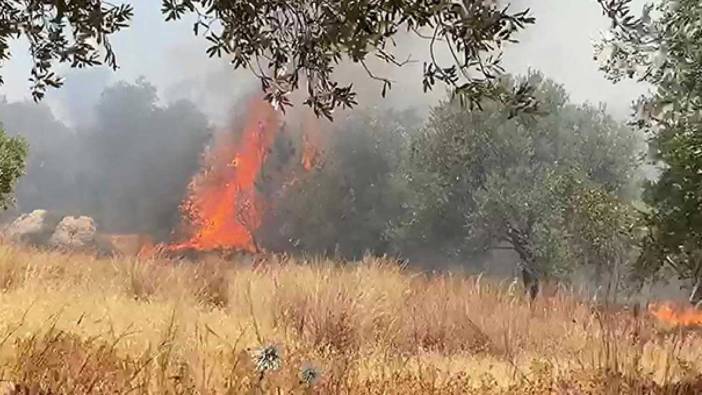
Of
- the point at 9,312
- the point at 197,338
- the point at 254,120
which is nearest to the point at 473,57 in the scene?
the point at 197,338

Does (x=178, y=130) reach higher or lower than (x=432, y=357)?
higher

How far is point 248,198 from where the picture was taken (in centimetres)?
682

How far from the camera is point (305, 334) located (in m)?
4.09

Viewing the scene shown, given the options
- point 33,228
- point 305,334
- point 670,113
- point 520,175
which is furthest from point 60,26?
point 520,175

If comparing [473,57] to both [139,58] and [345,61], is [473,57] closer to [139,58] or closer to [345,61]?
[345,61]

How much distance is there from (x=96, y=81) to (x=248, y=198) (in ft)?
5.45

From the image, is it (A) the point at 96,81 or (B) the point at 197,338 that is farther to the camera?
(A) the point at 96,81

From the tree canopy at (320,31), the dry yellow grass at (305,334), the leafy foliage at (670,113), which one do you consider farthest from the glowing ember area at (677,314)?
the tree canopy at (320,31)

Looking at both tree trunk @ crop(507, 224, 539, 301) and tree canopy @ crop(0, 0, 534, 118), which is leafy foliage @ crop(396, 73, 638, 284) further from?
tree canopy @ crop(0, 0, 534, 118)

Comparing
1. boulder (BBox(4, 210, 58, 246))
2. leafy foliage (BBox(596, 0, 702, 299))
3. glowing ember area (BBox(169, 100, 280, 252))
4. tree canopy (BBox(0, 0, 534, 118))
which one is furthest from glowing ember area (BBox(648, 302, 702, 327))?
boulder (BBox(4, 210, 58, 246))

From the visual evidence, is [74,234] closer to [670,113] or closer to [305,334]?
[305,334]

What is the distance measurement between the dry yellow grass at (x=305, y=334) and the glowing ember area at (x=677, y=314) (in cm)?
56

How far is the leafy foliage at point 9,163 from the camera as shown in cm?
633

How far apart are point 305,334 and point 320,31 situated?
2.38 metres
